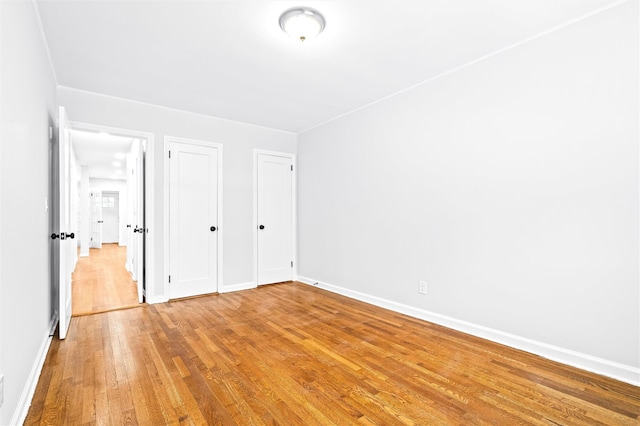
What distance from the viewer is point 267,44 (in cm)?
266

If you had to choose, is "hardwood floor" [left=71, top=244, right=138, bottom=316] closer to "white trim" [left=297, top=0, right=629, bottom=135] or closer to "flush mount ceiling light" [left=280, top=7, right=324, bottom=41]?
"flush mount ceiling light" [left=280, top=7, right=324, bottom=41]

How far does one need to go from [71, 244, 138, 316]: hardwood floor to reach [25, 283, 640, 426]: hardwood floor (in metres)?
0.67

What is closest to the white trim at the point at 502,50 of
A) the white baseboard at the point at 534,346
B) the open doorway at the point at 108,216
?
the white baseboard at the point at 534,346

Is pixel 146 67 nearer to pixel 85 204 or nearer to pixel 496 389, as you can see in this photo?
pixel 496 389

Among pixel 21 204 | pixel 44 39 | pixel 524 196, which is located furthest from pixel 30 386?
pixel 524 196

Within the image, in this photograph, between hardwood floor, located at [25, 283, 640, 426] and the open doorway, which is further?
the open doorway

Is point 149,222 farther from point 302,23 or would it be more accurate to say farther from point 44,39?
point 302,23

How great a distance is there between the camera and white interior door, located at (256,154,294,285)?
5051 mm

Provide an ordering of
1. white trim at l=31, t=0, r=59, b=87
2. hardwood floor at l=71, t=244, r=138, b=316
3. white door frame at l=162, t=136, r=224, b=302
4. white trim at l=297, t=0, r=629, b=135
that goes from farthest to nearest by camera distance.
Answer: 1. white door frame at l=162, t=136, r=224, b=302
2. hardwood floor at l=71, t=244, r=138, b=316
3. white trim at l=297, t=0, r=629, b=135
4. white trim at l=31, t=0, r=59, b=87

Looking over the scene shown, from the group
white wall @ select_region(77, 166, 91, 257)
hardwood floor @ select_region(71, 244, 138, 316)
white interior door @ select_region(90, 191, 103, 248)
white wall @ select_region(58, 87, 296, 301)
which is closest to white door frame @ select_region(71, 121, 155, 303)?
white wall @ select_region(58, 87, 296, 301)

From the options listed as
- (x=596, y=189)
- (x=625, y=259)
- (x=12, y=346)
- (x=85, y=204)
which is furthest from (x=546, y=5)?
(x=85, y=204)

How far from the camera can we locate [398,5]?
2184 mm

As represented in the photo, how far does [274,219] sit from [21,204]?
138 inches

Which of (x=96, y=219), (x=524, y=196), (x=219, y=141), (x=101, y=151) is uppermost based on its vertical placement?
(x=101, y=151)
